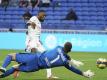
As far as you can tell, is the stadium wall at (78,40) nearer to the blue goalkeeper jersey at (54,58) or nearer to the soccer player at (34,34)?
the soccer player at (34,34)

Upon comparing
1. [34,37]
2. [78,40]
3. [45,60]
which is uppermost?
[34,37]

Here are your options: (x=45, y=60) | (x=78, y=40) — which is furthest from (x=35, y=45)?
(x=78, y=40)

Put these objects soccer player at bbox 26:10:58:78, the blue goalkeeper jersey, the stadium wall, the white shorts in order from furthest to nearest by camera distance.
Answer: the stadium wall, the white shorts, soccer player at bbox 26:10:58:78, the blue goalkeeper jersey

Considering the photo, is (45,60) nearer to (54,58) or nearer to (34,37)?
(54,58)

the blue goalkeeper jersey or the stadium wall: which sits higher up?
the blue goalkeeper jersey

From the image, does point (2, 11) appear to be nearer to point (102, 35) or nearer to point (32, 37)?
point (102, 35)

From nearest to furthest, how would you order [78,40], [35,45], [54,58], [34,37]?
1. [54,58]
2. [35,45]
3. [34,37]
4. [78,40]

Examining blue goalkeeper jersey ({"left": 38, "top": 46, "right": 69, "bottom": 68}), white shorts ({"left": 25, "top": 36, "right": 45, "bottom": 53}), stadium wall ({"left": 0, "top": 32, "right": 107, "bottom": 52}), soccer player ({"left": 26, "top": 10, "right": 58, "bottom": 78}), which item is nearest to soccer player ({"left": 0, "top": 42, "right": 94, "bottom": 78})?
blue goalkeeper jersey ({"left": 38, "top": 46, "right": 69, "bottom": 68})

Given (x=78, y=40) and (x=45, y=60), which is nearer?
(x=45, y=60)

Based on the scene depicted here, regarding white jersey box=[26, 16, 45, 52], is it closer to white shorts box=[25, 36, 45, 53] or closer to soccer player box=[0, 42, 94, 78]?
white shorts box=[25, 36, 45, 53]

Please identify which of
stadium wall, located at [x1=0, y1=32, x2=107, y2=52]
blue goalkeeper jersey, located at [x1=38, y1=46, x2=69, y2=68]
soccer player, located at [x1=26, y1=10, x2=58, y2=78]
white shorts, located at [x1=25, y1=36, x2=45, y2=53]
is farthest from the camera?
stadium wall, located at [x1=0, y1=32, x2=107, y2=52]

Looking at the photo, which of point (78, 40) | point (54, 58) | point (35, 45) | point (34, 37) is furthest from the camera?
point (78, 40)

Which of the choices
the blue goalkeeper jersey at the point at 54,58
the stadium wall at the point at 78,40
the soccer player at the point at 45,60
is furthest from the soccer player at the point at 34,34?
the stadium wall at the point at 78,40

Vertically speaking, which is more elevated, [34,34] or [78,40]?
[34,34]
